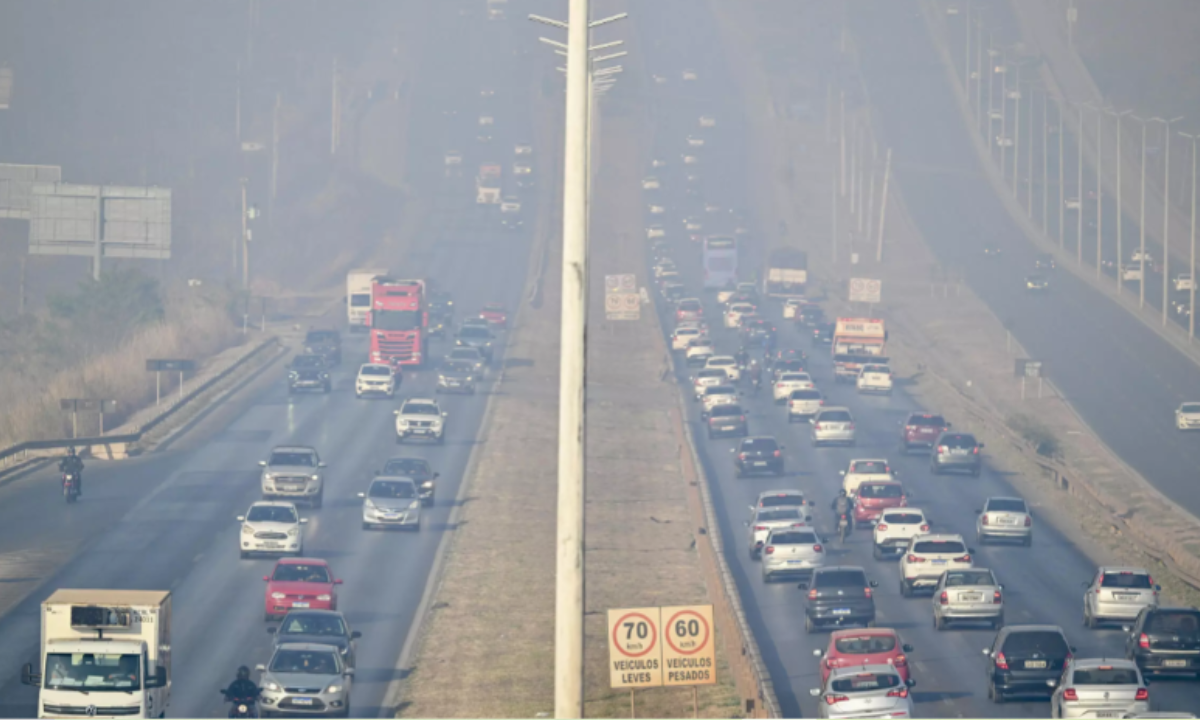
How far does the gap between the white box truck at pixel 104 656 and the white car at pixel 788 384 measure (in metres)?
54.4

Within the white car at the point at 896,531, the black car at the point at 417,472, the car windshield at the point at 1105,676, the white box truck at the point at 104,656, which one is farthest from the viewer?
the black car at the point at 417,472

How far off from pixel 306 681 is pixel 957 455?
3861 centimetres

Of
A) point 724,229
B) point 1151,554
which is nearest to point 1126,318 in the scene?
point 724,229

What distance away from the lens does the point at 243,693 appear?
2970cm

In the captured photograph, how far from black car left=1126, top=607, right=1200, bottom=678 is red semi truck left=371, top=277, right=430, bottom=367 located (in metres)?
52.3

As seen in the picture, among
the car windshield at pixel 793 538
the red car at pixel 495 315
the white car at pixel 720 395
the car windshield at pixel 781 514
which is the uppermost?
the red car at pixel 495 315

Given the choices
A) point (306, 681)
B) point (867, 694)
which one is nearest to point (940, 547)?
point (867, 694)

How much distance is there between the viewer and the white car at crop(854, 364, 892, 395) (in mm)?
84562

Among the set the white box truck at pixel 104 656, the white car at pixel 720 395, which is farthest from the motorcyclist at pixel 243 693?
the white car at pixel 720 395

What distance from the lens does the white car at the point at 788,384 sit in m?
80.9

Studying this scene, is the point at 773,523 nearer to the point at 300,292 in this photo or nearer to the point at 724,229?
the point at 300,292

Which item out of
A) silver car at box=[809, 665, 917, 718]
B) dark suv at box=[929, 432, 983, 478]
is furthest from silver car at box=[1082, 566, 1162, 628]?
dark suv at box=[929, 432, 983, 478]

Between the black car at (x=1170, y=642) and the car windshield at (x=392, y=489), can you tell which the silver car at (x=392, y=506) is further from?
the black car at (x=1170, y=642)

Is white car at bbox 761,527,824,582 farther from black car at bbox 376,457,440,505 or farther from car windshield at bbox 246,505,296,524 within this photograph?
black car at bbox 376,457,440,505
